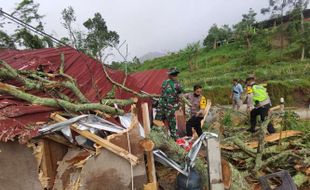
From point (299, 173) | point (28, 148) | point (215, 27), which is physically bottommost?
point (299, 173)

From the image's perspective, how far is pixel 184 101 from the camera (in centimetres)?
747

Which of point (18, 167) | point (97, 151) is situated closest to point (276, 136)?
point (97, 151)

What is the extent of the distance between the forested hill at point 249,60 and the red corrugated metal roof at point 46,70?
11.7m

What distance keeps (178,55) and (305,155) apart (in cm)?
3307

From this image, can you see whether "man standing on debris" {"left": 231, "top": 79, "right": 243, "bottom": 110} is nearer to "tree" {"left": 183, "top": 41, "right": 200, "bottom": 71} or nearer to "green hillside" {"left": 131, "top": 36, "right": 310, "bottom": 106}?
"green hillside" {"left": 131, "top": 36, "right": 310, "bottom": 106}

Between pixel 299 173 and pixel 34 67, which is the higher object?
pixel 34 67

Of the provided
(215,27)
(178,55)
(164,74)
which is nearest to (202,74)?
(178,55)

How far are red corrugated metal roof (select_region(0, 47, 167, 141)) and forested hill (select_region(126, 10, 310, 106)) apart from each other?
1166cm

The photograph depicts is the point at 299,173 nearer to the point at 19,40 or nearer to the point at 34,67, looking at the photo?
the point at 34,67

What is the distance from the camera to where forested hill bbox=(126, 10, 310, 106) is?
18150 mm

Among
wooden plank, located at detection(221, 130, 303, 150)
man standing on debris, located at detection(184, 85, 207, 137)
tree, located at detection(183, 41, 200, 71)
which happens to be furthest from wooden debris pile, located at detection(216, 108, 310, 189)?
tree, located at detection(183, 41, 200, 71)

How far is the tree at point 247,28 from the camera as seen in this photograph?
111ft

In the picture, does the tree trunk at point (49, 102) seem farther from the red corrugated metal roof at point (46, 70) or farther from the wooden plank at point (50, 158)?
the wooden plank at point (50, 158)

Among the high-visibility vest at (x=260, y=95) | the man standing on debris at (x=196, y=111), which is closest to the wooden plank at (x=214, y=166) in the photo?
the man standing on debris at (x=196, y=111)
